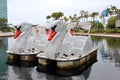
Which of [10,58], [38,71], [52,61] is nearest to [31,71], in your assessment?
[38,71]

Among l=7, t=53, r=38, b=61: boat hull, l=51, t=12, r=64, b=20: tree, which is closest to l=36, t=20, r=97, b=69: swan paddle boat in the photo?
l=7, t=53, r=38, b=61: boat hull

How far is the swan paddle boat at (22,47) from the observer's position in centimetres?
2312

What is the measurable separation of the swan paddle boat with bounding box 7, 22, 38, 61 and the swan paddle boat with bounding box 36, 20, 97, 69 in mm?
2473

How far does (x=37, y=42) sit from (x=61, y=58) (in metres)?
7.44

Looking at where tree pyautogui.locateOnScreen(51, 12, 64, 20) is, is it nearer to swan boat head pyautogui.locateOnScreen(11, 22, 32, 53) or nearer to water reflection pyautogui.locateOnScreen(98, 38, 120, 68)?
water reflection pyautogui.locateOnScreen(98, 38, 120, 68)

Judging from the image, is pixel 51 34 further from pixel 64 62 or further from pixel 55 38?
pixel 64 62

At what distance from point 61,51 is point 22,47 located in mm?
5028

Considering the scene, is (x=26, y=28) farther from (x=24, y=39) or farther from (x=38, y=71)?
(x=38, y=71)

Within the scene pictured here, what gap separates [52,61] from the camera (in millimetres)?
21016

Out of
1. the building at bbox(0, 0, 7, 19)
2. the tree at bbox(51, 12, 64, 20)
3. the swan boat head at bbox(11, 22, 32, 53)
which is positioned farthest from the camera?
the building at bbox(0, 0, 7, 19)

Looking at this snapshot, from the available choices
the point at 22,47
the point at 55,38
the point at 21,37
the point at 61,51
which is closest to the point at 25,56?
the point at 22,47

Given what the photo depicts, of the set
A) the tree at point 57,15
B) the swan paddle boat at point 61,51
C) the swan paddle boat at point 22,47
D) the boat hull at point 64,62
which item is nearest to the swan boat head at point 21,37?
the swan paddle boat at point 22,47

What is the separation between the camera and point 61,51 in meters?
20.9

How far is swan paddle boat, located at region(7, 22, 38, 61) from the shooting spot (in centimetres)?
2312
